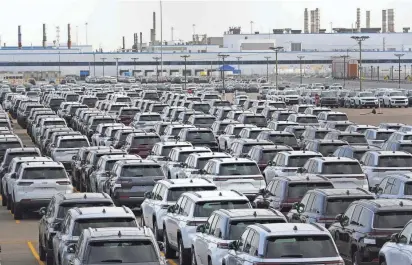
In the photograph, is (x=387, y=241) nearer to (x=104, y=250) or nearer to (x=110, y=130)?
(x=104, y=250)

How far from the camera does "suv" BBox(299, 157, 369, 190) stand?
29.5m

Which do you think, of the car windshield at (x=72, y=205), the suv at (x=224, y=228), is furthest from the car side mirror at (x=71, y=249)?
the car windshield at (x=72, y=205)

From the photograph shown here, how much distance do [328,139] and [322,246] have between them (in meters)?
24.7

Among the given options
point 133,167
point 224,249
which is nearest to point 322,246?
point 224,249

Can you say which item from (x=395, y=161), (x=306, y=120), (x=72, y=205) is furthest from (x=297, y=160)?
(x=306, y=120)

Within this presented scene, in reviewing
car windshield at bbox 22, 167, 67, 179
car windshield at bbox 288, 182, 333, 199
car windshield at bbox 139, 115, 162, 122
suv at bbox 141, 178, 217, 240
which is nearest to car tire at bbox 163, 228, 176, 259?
suv at bbox 141, 178, 217, 240

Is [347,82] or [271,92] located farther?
[347,82]

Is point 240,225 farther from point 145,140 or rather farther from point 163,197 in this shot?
point 145,140

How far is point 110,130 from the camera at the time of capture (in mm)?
48188

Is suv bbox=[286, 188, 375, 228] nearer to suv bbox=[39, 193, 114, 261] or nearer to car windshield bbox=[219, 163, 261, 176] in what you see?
suv bbox=[39, 193, 114, 261]

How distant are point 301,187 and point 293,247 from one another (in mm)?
8576

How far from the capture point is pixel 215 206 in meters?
22.8

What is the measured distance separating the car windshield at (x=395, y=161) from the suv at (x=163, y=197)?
7.48m

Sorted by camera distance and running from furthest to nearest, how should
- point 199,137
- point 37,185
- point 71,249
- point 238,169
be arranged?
point 199,137
point 37,185
point 238,169
point 71,249
